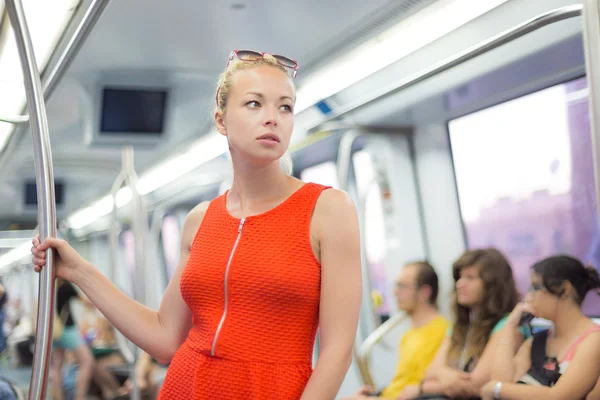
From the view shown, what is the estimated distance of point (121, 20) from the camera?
433cm

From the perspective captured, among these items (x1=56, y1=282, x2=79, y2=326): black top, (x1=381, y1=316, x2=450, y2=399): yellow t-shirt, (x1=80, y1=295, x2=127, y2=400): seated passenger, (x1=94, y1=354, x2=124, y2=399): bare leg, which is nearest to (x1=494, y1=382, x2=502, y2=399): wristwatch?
(x1=381, y1=316, x2=450, y2=399): yellow t-shirt

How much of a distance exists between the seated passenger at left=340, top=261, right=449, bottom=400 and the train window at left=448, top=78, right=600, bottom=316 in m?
0.60

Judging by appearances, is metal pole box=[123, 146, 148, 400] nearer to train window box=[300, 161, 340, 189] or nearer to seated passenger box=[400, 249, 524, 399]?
train window box=[300, 161, 340, 189]

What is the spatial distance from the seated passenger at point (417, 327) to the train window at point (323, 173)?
227 centimetres

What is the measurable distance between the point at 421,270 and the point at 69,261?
357cm

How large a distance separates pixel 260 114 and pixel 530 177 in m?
3.78

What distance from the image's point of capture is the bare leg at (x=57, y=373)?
7644mm

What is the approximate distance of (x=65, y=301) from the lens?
7.29 meters

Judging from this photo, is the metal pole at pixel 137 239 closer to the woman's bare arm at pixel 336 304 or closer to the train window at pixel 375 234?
the train window at pixel 375 234

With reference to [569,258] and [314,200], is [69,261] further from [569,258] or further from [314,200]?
[569,258]

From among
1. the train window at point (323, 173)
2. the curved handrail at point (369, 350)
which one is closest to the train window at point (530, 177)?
the curved handrail at point (369, 350)

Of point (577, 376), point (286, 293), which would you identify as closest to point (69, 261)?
point (286, 293)

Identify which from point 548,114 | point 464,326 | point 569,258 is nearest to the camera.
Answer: point 569,258

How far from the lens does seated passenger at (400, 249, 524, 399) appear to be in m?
4.04
